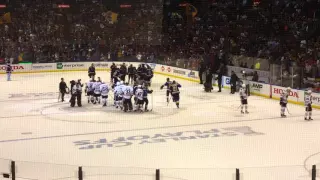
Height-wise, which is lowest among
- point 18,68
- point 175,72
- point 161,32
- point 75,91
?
point 75,91

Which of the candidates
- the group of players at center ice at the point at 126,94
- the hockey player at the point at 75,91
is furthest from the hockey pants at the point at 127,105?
the hockey player at the point at 75,91

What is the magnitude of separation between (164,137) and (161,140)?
0.40 metres

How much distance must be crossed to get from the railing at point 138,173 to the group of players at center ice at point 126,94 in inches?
374

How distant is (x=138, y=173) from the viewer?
8.36 metres

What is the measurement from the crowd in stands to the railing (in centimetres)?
1706

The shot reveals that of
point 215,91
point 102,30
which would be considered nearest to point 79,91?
point 215,91

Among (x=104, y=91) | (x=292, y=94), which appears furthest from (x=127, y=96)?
(x=292, y=94)

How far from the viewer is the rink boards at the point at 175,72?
20.5 m

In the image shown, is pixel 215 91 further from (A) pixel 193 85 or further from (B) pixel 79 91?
(B) pixel 79 91

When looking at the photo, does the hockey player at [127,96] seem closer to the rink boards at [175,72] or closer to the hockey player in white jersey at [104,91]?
the hockey player in white jersey at [104,91]

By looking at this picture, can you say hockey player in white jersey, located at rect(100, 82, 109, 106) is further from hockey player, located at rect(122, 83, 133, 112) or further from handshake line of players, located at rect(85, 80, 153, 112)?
hockey player, located at rect(122, 83, 133, 112)

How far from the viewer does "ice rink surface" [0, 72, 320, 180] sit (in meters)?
8.82

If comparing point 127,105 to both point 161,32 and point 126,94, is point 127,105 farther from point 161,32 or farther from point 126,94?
point 161,32

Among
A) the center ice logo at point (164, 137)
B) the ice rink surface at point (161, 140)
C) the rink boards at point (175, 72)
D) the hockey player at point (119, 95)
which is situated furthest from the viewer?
the rink boards at point (175, 72)
